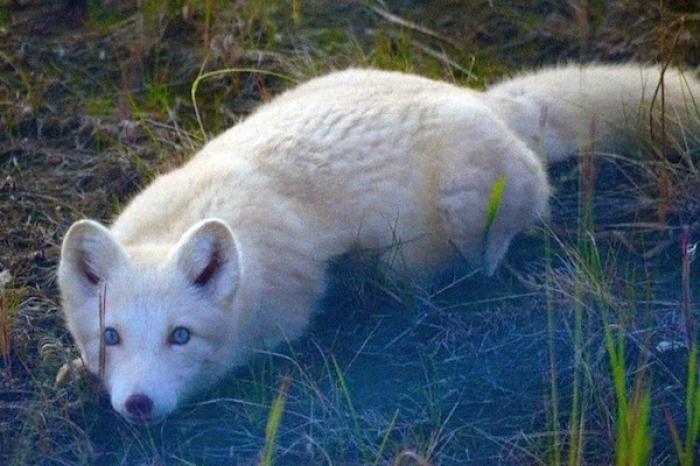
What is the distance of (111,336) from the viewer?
3807mm

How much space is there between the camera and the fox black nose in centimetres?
362

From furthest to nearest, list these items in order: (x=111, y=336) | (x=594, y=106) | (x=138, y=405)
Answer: (x=594, y=106) < (x=111, y=336) < (x=138, y=405)

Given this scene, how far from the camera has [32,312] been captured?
4.48m

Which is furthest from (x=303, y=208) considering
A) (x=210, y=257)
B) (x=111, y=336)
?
(x=111, y=336)

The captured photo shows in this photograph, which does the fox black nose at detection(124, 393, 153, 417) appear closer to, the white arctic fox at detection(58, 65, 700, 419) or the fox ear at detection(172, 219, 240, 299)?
the white arctic fox at detection(58, 65, 700, 419)

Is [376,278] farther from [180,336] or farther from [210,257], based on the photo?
[180,336]

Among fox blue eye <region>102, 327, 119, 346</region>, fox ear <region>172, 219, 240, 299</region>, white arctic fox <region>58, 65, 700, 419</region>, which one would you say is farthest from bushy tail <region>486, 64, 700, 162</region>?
fox blue eye <region>102, 327, 119, 346</region>

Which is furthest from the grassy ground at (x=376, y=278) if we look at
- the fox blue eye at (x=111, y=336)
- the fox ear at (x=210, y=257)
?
the fox ear at (x=210, y=257)

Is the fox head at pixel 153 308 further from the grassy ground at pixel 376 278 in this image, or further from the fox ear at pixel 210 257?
the grassy ground at pixel 376 278

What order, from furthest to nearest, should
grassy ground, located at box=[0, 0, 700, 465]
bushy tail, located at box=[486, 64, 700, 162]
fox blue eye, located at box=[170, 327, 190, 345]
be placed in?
bushy tail, located at box=[486, 64, 700, 162] → fox blue eye, located at box=[170, 327, 190, 345] → grassy ground, located at box=[0, 0, 700, 465]

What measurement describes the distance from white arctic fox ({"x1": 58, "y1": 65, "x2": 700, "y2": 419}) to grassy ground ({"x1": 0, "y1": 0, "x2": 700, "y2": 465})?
141mm

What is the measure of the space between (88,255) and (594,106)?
89.7 inches

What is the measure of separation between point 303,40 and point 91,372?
2.73m

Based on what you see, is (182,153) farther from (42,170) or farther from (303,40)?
(303,40)
